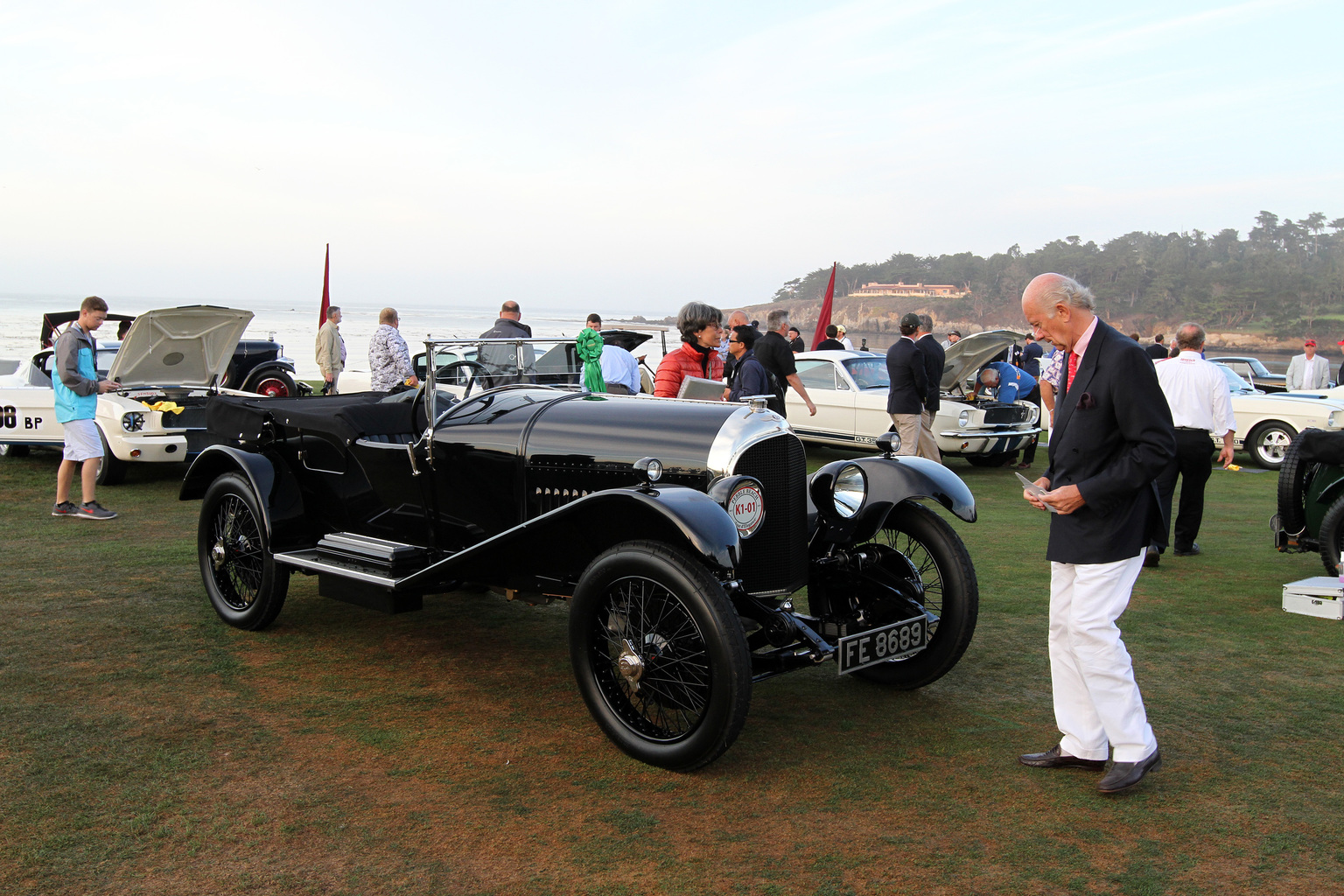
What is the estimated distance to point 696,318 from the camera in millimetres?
6184

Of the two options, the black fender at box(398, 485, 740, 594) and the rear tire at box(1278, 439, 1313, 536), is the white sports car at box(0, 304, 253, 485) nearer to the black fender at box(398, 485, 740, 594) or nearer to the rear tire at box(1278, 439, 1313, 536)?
the black fender at box(398, 485, 740, 594)

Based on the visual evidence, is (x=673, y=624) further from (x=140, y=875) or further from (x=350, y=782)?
(x=140, y=875)

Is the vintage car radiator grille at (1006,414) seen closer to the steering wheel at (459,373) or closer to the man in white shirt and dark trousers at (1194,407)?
the man in white shirt and dark trousers at (1194,407)

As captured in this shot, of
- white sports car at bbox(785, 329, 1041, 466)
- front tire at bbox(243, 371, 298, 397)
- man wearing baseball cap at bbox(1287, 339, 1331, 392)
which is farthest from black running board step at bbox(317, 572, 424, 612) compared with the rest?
man wearing baseball cap at bbox(1287, 339, 1331, 392)

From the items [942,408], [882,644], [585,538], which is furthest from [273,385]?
[882,644]

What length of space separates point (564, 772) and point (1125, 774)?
1.98m

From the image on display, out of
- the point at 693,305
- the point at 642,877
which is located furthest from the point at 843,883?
the point at 693,305

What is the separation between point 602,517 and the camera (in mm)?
3902

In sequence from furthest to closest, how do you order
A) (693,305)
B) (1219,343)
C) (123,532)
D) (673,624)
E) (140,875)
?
(1219,343)
(123,532)
(693,305)
(673,624)
(140,875)

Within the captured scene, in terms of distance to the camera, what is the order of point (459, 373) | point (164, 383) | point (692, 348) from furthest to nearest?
1. point (164, 383)
2. point (692, 348)
3. point (459, 373)

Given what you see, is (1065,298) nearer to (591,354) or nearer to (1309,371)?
(591,354)

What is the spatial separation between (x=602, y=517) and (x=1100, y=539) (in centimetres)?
190

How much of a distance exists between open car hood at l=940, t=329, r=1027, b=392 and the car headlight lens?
8.33m

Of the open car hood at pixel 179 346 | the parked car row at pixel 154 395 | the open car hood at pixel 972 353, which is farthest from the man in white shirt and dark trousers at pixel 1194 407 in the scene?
the parked car row at pixel 154 395
